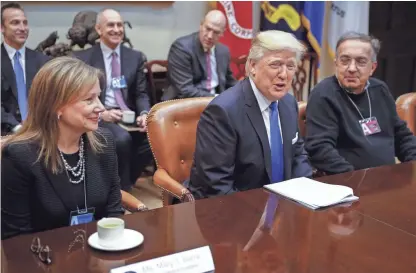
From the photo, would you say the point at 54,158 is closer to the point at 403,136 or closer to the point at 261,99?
the point at 261,99

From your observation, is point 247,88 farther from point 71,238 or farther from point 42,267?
point 42,267

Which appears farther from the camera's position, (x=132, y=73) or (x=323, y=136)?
(x=132, y=73)

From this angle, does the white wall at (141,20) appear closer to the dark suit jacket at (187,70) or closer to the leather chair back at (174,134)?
the dark suit jacket at (187,70)

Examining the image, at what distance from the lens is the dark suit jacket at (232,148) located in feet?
6.51

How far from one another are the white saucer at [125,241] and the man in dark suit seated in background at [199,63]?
2.45 m

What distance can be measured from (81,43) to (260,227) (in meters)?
2.87

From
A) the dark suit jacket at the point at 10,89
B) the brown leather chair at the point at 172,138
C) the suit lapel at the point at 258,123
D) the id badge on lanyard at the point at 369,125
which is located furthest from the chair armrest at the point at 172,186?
the dark suit jacket at the point at 10,89

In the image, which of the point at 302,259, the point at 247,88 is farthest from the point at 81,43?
the point at 302,259

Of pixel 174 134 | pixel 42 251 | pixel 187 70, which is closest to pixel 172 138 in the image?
pixel 174 134

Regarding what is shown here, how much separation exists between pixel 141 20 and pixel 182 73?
930mm

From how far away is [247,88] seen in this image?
6.88 ft

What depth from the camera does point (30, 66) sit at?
3.37 metres

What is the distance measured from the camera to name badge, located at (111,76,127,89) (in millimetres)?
3654

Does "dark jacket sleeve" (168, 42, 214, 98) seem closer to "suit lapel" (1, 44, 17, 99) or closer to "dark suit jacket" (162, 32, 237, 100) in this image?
"dark suit jacket" (162, 32, 237, 100)
